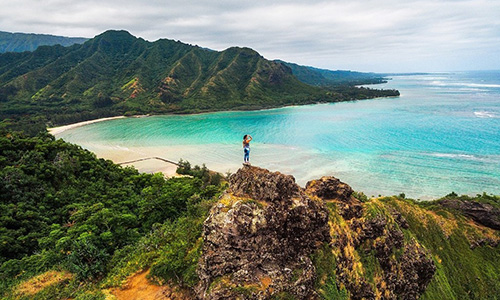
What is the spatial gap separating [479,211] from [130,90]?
171 metres

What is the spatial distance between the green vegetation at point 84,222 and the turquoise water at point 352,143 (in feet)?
93.9

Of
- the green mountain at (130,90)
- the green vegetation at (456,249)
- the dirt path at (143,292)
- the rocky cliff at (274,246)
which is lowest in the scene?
the green vegetation at (456,249)

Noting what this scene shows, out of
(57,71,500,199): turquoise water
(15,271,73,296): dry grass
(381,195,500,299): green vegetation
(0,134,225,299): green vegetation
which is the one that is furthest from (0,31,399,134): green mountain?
(381,195,500,299): green vegetation

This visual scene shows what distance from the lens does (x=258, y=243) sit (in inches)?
385

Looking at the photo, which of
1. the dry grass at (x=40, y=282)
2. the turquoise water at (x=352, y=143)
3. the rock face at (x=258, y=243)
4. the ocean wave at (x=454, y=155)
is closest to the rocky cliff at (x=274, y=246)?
the rock face at (x=258, y=243)

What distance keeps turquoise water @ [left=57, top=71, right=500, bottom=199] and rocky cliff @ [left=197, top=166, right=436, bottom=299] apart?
34.2m

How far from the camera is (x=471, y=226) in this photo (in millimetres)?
27625

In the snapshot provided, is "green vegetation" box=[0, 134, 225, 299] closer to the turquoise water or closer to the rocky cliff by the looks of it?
the rocky cliff

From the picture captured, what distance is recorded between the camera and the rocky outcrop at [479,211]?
2789 centimetres

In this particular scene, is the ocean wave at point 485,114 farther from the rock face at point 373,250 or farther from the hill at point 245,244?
the rock face at point 373,250

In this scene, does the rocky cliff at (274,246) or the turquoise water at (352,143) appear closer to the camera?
the rocky cliff at (274,246)

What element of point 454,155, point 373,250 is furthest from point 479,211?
point 454,155

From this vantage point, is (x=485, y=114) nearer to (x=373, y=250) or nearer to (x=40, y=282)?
(x=373, y=250)

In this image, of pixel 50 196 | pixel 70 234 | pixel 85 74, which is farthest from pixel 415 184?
pixel 85 74
